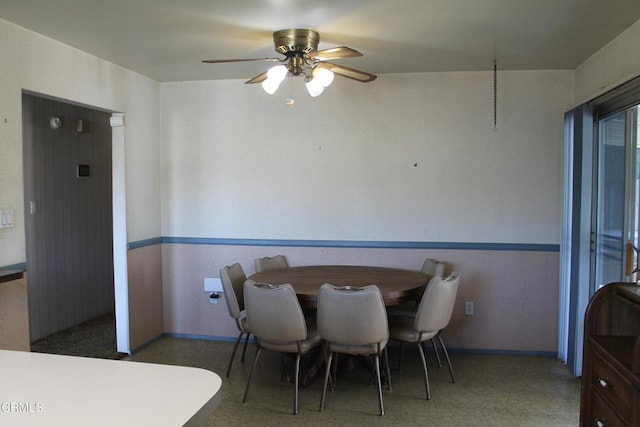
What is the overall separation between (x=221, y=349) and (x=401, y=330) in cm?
170

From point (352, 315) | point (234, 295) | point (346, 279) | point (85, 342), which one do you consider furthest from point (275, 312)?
point (85, 342)

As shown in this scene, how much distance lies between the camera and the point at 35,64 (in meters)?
2.86

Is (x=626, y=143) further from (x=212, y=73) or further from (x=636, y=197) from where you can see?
(x=212, y=73)

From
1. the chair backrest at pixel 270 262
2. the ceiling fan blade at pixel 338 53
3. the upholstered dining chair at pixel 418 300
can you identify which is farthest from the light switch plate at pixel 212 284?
the ceiling fan blade at pixel 338 53

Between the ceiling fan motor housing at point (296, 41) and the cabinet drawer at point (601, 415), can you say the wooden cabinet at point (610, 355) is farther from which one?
the ceiling fan motor housing at point (296, 41)

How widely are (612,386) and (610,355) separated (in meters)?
0.13

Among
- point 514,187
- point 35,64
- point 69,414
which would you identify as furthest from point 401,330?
point 35,64

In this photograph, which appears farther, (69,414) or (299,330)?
(299,330)

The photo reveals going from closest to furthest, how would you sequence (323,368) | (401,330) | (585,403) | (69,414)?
(69,414)
(585,403)
(401,330)
(323,368)

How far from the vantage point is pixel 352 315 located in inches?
106

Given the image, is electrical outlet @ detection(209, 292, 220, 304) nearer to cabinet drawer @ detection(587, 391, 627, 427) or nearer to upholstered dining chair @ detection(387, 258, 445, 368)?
upholstered dining chair @ detection(387, 258, 445, 368)

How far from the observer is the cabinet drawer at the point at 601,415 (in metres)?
1.93

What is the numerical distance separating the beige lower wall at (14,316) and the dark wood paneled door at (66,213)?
4.94 ft

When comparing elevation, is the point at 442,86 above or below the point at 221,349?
above
